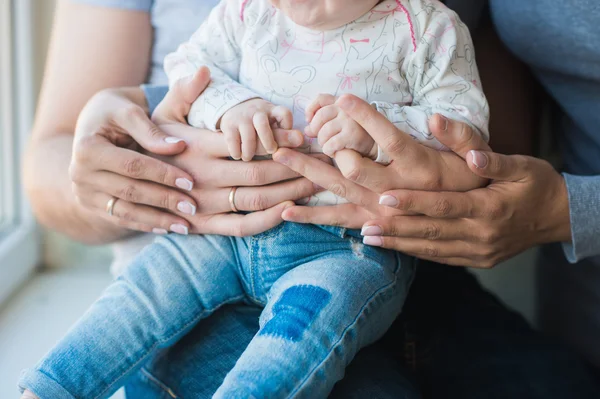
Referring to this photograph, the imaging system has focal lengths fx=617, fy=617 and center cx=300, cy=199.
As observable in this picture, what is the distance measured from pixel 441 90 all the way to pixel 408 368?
0.56m

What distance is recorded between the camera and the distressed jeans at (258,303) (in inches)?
30.4

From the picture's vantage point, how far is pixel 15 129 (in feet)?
5.39

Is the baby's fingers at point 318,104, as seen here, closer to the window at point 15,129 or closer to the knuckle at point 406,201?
the knuckle at point 406,201

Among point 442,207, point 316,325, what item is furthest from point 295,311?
point 442,207

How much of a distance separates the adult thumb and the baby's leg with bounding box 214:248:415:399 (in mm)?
194

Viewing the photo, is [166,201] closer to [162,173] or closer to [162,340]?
[162,173]

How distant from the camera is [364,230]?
2.97ft

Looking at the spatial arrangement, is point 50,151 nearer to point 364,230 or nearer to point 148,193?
point 148,193

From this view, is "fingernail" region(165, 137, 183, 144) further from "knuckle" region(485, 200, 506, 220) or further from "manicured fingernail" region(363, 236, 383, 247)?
"knuckle" region(485, 200, 506, 220)

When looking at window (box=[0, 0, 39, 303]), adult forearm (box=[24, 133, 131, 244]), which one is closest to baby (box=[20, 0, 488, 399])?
adult forearm (box=[24, 133, 131, 244])

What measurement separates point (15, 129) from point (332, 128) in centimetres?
113

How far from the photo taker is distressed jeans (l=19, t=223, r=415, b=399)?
30.4 inches

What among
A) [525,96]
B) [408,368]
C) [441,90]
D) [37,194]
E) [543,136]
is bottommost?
[408,368]

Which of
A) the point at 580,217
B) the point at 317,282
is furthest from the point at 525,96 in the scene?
the point at 317,282
